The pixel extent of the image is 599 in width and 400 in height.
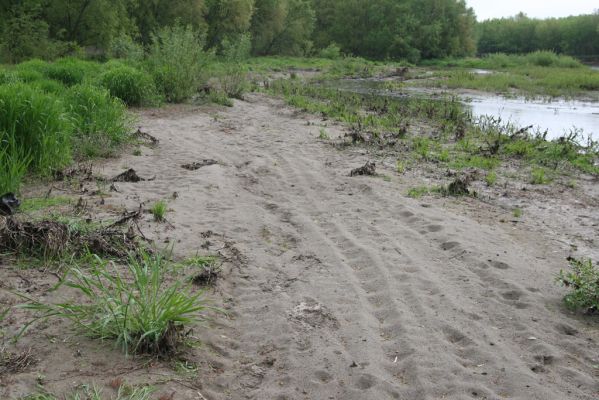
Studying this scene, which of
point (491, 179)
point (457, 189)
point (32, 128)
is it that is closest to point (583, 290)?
point (457, 189)

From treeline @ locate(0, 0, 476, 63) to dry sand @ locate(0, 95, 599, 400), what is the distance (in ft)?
34.5

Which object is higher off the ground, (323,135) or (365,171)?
(323,135)

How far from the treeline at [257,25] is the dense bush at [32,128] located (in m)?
9.11

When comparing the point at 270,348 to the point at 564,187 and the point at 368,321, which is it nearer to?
the point at 368,321

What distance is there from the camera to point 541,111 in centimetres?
1911

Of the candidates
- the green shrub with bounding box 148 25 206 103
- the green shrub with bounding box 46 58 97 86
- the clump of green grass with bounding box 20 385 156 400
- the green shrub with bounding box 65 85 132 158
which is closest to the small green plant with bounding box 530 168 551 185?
the green shrub with bounding box 65 85 132 158

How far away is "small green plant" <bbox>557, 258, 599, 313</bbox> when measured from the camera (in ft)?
14.0

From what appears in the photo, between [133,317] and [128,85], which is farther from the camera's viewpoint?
[128,85]

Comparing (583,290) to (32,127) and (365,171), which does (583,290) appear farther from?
(32,127)

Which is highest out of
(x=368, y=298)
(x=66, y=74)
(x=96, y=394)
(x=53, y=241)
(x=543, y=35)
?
(x=543, y=35)

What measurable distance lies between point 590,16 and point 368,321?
76.3m

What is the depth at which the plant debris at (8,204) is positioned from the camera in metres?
5.05

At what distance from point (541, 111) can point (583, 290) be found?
16439 millimetres

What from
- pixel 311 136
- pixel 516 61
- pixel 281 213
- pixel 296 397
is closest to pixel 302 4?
pixel 516 61
